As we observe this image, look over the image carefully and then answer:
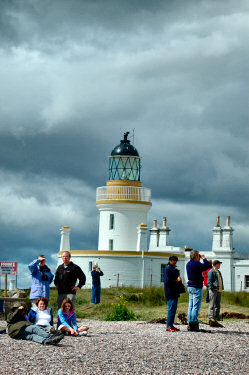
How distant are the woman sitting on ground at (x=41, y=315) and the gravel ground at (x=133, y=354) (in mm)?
519

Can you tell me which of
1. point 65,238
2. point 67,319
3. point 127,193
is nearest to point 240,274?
point 127,193

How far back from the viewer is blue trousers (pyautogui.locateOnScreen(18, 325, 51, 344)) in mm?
10859

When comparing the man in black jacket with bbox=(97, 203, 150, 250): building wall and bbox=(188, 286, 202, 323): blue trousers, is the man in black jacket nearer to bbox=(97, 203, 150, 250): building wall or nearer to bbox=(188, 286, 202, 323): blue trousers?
bbox=(188, 286, 202, 323): blue trousers

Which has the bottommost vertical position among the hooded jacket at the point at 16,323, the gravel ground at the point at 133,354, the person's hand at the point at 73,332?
the gravel ground at the point at 133,354

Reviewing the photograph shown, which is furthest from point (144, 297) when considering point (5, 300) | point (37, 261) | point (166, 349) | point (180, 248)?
point (180, 248)

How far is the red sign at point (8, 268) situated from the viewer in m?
22.2

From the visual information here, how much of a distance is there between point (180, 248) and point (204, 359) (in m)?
32.2

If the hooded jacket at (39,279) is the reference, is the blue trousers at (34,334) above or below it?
below

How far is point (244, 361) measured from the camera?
1014 centimetres

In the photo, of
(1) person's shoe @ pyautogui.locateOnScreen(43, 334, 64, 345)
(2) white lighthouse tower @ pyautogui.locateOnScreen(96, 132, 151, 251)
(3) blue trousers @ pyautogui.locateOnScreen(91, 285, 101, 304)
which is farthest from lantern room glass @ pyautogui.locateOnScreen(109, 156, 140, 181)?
(1) person's shoe @ pyautogui.locateOnScreen(43, 334, 64, 345)

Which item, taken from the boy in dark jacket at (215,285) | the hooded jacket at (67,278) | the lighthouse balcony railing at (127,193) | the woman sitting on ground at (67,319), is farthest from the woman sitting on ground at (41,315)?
the lighthouse balcony railing at (127,193)

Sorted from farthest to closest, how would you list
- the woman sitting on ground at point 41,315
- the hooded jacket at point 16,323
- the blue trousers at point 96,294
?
the blue trousers at point 96,294 < the woman sitting on ground at point 41,315 < the hooded jacket at point 16,323

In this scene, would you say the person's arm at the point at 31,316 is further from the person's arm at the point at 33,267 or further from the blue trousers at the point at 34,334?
the person's arm at the point at 33,267

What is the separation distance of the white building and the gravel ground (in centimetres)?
2452
